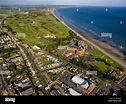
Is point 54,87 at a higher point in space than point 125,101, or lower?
lower

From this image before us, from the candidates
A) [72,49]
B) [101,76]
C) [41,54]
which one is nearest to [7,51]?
[41,54]

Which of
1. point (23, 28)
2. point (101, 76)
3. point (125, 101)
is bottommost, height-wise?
point (101, 76)

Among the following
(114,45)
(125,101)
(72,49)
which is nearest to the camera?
(125,101)

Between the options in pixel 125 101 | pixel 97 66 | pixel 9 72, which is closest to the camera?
pixel 125 101

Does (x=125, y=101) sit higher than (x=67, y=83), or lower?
higher

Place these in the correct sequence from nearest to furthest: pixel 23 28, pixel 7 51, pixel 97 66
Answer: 1. pixel 97 66
2. pixel 7 51
3. pixel 23 28

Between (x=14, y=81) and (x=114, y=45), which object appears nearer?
(x=14, y=81)

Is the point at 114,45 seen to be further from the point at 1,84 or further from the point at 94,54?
the point at 1,84

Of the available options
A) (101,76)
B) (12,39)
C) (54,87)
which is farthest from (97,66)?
(12,39)

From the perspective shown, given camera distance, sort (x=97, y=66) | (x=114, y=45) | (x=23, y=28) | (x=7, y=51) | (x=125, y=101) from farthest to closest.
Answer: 1. (x=23, y=28)
2. (x=114, y=45)
3. (x=7, y=51)
4. (x=97, y=66)
5. (x=125, y=101)

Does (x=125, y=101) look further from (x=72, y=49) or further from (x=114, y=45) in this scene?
(x=114, y=45)
